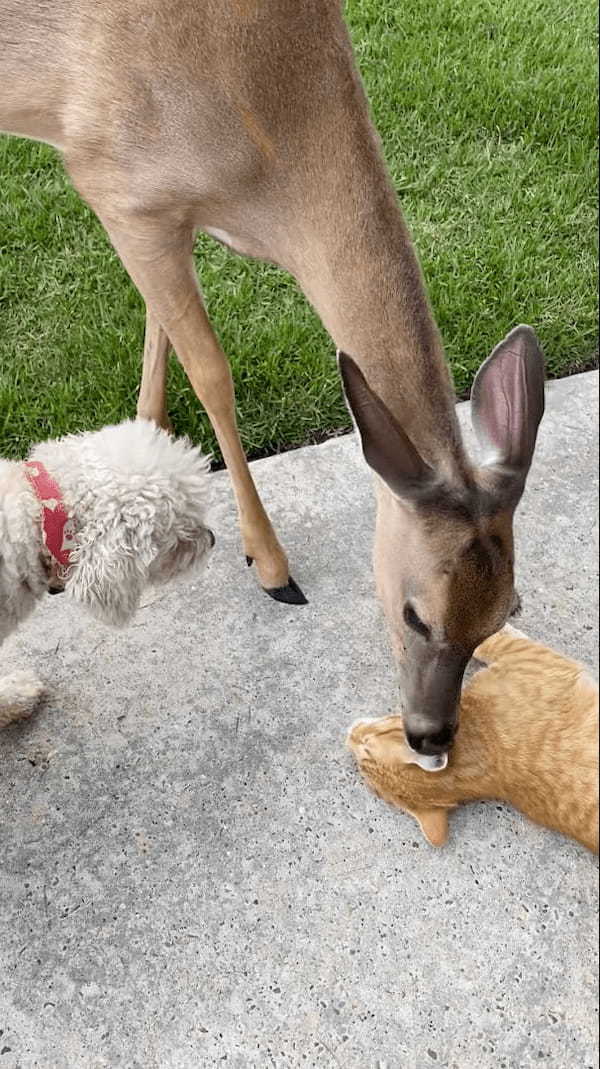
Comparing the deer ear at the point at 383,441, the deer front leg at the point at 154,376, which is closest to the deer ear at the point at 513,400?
the deer ear at the point at 383,441

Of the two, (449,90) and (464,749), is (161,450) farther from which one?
(449,90)

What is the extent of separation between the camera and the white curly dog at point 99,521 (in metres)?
2.64

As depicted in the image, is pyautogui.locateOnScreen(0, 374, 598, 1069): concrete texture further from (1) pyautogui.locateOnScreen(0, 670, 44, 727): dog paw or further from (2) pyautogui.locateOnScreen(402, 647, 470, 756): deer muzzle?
(2) pyautogui.locateOnScreen(402, 647, 470, 756): deer muzzle

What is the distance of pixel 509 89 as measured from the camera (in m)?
5.59

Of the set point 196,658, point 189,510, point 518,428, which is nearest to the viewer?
point 518,428

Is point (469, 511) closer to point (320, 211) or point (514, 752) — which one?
point (514, 752)

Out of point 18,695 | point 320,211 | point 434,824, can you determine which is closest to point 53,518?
point 18,695

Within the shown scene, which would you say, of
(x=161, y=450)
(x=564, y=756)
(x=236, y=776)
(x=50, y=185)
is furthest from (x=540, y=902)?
(x=50, y=185)

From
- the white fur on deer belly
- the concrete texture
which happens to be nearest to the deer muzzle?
the concrete texture

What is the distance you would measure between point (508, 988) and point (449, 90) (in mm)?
4703

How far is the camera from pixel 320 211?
2701mm

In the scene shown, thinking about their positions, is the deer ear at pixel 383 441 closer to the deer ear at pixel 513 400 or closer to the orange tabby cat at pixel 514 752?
the deer ear at pixel 513 400

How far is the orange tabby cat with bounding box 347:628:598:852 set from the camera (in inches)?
106

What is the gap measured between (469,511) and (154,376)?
1725mm
